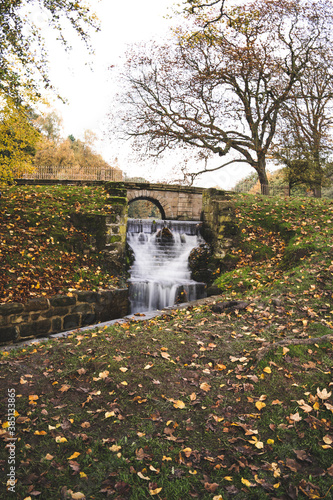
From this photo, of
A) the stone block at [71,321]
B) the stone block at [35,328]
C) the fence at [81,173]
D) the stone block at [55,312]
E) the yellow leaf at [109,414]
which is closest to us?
the yellow leaf at [109,414]

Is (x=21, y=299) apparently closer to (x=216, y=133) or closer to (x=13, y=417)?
(x=13, y=417)

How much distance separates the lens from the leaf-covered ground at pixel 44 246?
6.59m

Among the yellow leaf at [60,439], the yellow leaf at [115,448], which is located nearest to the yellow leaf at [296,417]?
the yellow leaf at [115,448]

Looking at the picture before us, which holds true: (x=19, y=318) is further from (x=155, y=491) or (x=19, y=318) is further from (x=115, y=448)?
(x=155, y=491)

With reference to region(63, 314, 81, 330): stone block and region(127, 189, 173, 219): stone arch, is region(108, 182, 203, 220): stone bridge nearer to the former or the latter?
region(127, 189, 173, 219): stone arch

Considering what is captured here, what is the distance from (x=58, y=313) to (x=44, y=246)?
1904 mm

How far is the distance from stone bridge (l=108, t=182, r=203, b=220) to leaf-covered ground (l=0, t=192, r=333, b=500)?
13.5 metres

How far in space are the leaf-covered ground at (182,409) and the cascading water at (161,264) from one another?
335 cm

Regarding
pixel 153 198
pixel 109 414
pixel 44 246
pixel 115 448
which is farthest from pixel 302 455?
pixel 153 198

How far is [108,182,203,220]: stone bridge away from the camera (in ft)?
60.5

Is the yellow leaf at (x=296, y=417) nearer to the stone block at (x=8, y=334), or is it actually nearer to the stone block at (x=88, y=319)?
the stone block at (x=8, y=334)

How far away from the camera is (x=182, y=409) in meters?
3.38

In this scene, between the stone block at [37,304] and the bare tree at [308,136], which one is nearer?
the stone block at [37,304]

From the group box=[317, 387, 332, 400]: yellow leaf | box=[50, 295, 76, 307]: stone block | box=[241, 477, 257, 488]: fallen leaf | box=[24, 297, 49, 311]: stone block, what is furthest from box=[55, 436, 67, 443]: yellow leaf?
box=[50, 295, 76, 307]: stone block
